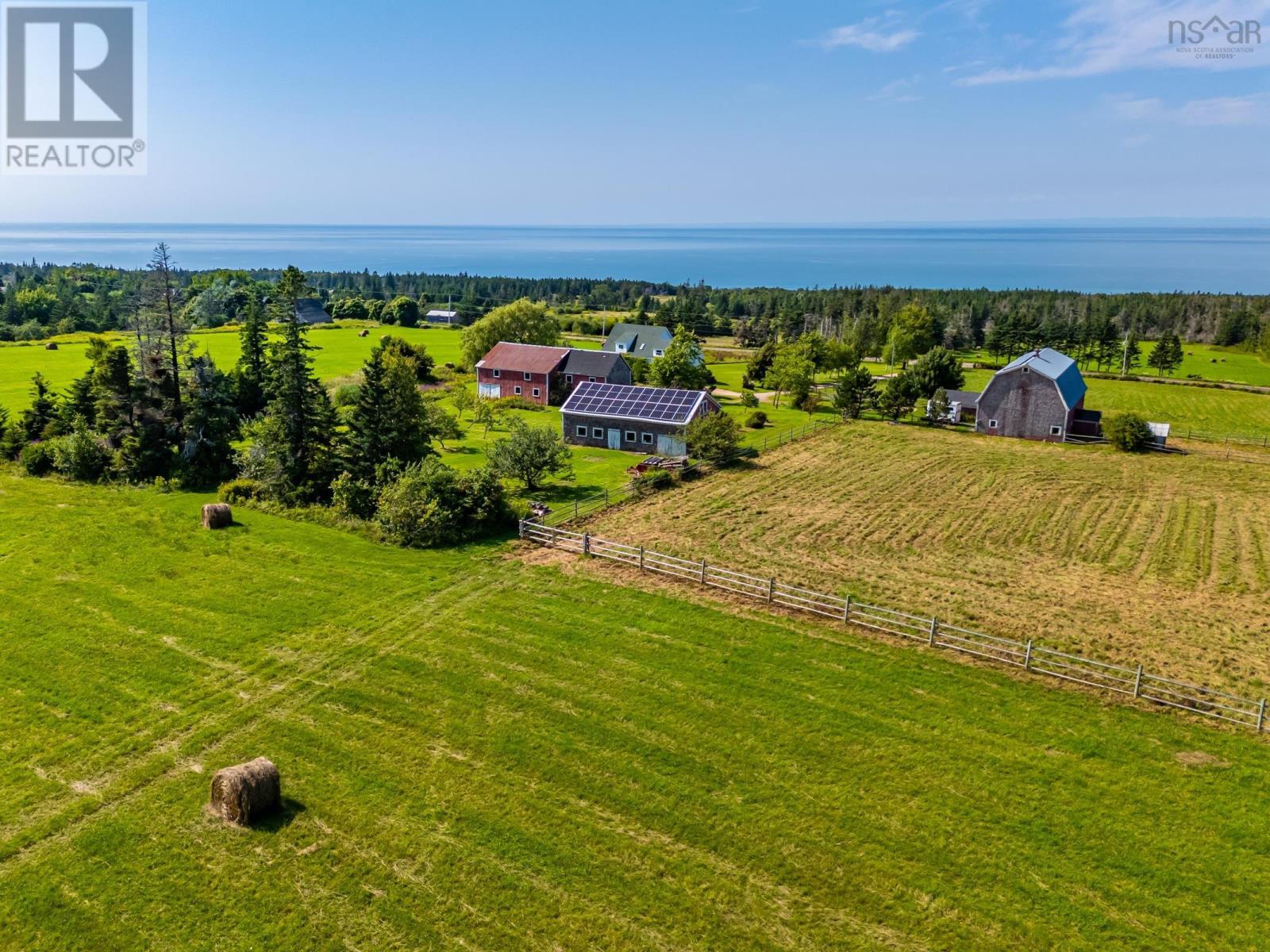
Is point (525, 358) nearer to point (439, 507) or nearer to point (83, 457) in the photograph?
point (83, 457)

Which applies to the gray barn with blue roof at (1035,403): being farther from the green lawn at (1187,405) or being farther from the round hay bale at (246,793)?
the round hay bale at (246,793)

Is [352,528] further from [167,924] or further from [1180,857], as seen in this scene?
[1180,857]

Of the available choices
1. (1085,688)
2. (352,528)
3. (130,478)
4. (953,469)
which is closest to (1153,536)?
(953,469)

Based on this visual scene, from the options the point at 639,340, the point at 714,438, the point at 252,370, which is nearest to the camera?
the point at 714,438

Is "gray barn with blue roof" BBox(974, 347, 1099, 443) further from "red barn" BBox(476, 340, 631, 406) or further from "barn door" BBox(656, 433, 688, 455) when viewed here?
"red barn" BBox(476, 340, 631, 406)

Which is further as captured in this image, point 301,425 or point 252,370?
point 252,370

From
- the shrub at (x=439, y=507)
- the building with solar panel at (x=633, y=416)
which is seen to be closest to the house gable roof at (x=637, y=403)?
the building with solar panel at (x=633, y=416)

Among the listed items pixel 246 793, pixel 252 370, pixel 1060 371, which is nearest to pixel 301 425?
pixel 252 370
